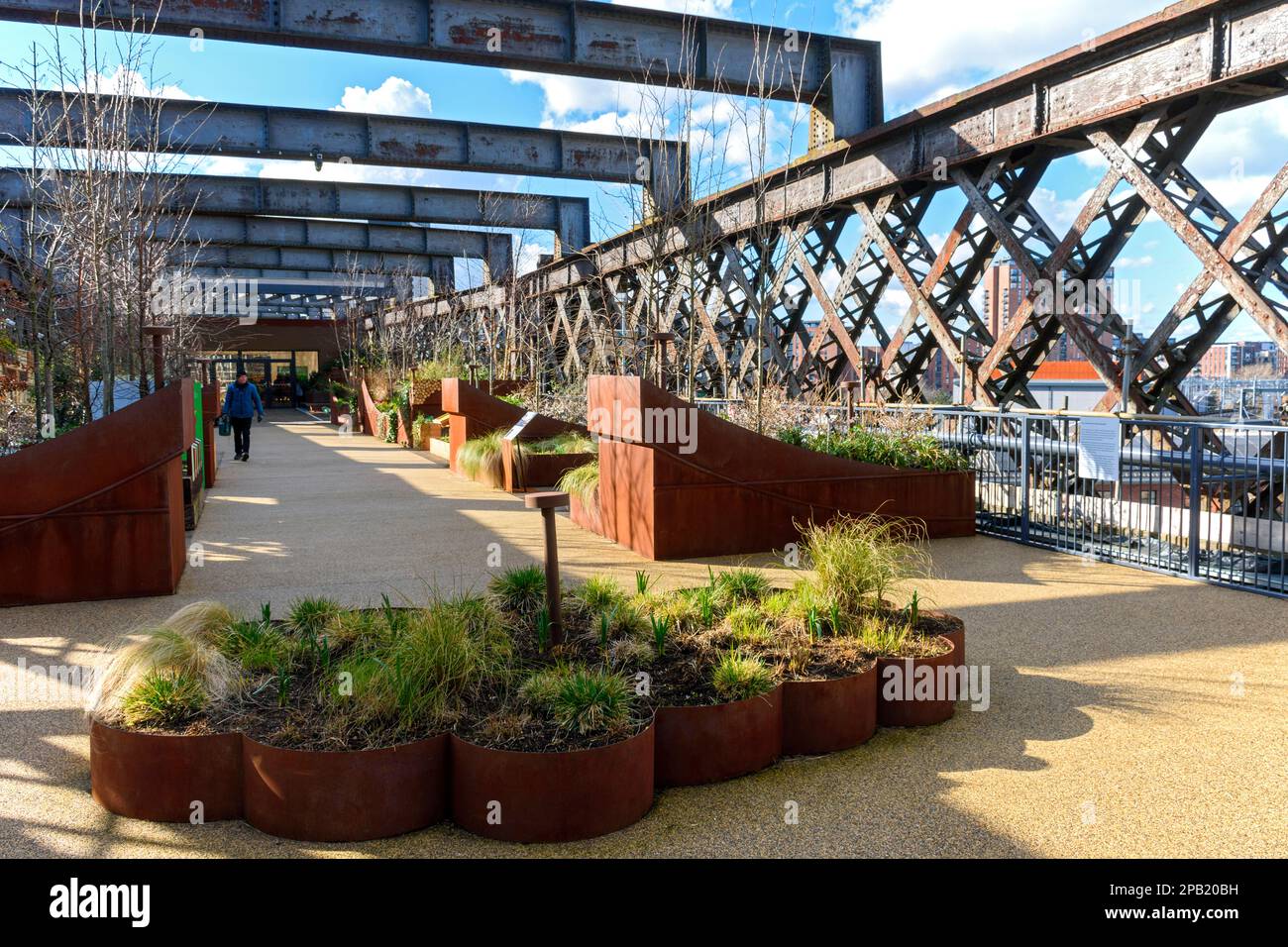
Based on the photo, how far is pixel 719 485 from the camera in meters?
9.00

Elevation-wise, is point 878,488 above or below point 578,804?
above

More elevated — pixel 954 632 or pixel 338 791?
pixel 954 632

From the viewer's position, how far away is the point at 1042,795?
3717 millimetres

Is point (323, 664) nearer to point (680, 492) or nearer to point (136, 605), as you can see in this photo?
point (136, 605)

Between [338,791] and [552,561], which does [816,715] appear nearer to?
[552,561]

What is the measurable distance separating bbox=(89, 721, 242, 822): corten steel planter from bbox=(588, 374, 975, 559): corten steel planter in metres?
5.46

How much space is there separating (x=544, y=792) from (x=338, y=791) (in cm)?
75

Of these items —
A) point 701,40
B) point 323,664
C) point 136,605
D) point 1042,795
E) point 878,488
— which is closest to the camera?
point 1042,795

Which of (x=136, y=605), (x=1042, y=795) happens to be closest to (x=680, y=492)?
(x=136, y=605)

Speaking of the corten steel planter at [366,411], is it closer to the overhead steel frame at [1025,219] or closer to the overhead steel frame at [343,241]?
the overhead steel frame at [343,241]

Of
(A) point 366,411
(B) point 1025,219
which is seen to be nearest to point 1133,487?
(B) point 1025,219

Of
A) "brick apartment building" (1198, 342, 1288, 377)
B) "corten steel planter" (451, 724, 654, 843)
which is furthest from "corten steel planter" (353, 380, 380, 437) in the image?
"corten steel planter" (451, 724, 654, 843)
